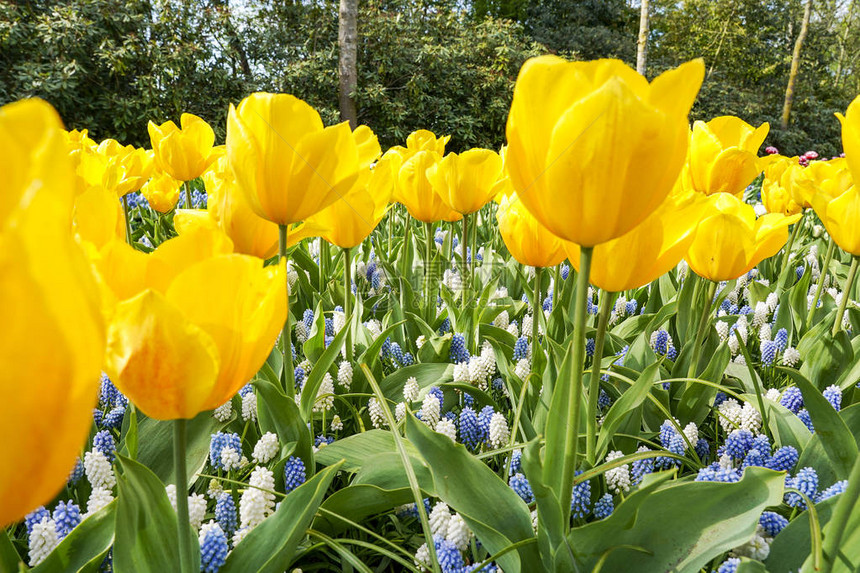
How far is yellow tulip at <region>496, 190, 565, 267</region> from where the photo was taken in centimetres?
120

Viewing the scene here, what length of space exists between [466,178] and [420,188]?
21 cm

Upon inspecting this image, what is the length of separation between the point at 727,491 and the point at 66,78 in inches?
413

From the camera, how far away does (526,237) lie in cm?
122

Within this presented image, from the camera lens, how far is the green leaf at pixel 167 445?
1.09 meters

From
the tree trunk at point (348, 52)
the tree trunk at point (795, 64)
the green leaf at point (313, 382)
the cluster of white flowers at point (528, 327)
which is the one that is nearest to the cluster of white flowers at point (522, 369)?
the cluster of white flowers at point (528, 327)

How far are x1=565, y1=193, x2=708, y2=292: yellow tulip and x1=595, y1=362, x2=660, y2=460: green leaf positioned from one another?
0.25m

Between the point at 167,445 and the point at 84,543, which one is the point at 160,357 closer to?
the point at 84,543

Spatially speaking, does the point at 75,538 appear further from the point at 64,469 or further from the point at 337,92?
the point at 337,92

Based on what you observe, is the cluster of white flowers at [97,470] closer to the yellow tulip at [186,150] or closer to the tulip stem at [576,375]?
the tulip stem at [576,375]

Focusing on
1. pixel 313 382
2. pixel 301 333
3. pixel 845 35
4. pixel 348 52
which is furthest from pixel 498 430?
pixel 845 35

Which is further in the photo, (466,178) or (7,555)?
(466,178)

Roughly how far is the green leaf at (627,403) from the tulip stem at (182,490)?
2.34ft

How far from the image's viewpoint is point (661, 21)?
22.7 meters

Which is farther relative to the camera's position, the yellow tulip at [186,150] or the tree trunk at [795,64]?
the tree trunk at [795,64]
